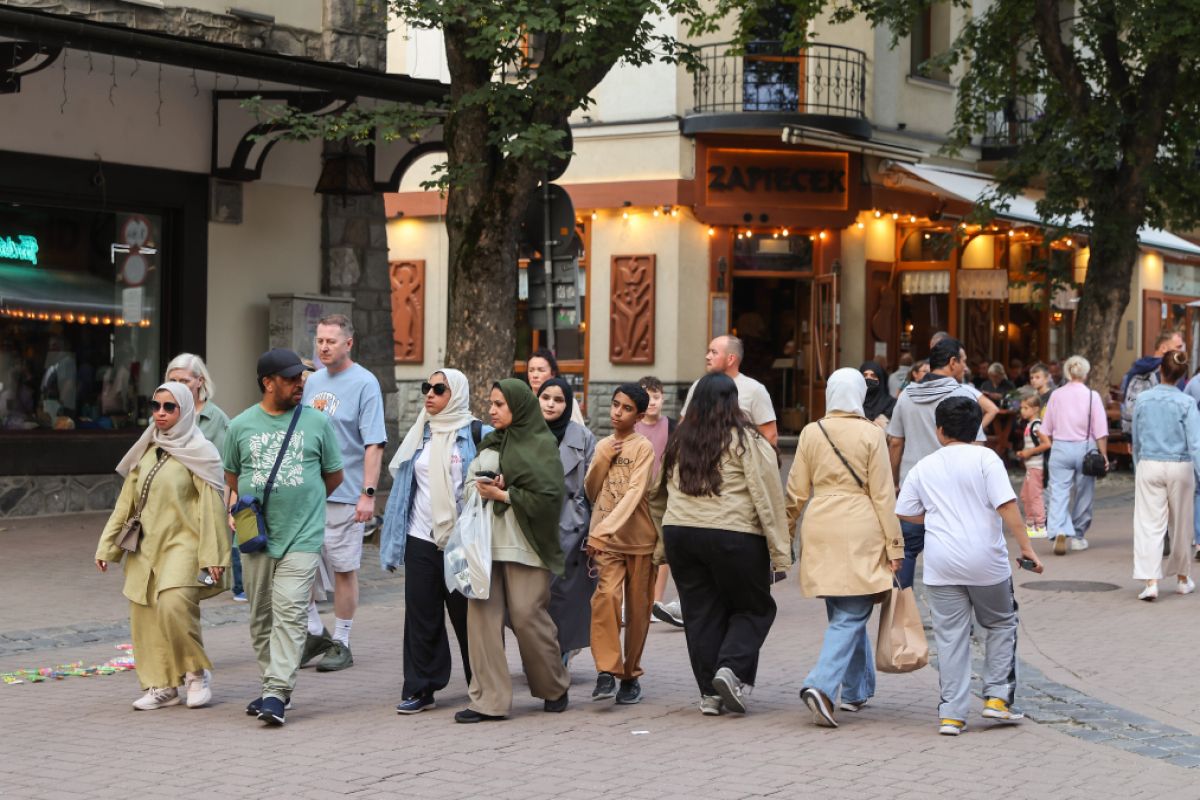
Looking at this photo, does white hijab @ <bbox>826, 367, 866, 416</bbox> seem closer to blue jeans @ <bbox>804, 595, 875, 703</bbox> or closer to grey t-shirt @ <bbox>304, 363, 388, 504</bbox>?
blue jeans @ <bbox>804, 595, 875, 703</bbox>

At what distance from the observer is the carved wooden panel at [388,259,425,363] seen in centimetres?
3066

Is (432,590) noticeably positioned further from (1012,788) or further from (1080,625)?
(1080,625)

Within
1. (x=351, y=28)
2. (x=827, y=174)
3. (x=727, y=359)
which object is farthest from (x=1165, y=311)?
(x=727, y=359)

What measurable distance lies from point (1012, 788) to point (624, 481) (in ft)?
8.82

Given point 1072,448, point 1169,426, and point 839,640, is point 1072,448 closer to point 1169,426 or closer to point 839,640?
point 1169,426

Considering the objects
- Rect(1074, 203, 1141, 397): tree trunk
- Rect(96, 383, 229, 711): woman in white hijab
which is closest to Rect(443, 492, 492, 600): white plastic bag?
Rect(96, 383, 229, 711): woman in white hijab

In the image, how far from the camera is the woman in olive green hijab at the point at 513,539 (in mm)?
8109

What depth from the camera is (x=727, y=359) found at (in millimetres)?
10766

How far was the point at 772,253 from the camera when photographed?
28.7m

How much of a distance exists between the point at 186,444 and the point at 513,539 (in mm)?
1683

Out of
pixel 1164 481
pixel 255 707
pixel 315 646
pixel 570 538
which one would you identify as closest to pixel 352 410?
pixel 315 646

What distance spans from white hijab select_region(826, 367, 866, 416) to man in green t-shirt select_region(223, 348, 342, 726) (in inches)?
A: 97.4

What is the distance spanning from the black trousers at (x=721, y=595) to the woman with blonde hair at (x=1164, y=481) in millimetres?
5397

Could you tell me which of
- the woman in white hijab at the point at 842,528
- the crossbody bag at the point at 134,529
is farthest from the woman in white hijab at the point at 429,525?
the woman in white hijab at the point at 842,528
